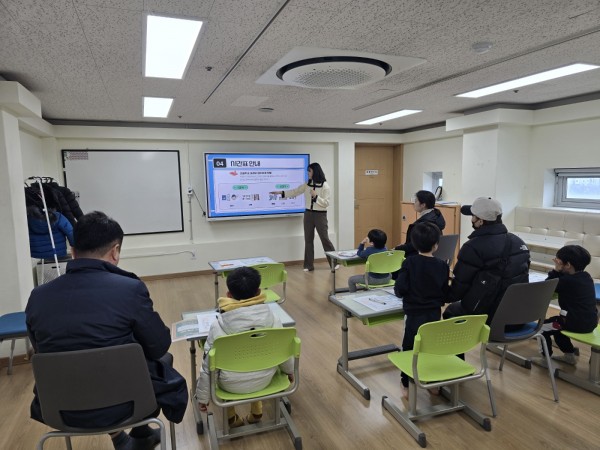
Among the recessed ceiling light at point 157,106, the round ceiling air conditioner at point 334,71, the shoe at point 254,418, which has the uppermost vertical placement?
the recessed ceiling light at point 157,106

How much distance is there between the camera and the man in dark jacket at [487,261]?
8.17 ft

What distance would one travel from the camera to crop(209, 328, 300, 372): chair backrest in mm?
1886

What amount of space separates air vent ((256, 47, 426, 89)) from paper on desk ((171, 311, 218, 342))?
1888 mm

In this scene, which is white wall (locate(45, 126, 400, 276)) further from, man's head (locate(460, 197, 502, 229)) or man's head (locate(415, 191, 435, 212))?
man's head (locate(460, 197, 502, 229))

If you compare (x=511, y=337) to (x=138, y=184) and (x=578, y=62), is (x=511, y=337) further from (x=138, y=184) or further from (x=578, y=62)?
(x=138, y=184)

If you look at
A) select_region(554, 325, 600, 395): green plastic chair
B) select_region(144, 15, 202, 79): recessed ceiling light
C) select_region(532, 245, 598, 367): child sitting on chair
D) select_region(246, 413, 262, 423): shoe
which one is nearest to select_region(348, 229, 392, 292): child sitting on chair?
select_region(532, 245, 598, 367): child sitting on chair

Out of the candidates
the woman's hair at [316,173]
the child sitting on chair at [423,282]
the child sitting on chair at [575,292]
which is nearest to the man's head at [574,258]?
the child sitting on chair at [575,292]

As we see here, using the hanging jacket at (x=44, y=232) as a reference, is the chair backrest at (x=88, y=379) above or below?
below

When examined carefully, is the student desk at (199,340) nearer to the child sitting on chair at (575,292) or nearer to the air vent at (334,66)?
the air vent at (334,66)

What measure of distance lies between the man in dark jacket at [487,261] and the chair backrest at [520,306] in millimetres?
86

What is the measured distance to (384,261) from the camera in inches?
158

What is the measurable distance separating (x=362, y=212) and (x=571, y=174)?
3.65 metres

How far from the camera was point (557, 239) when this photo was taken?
4.75m

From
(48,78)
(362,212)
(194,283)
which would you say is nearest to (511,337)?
(48,78)
